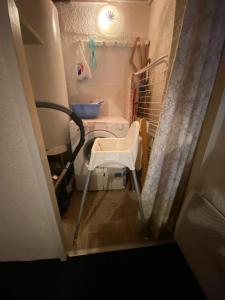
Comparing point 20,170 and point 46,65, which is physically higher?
point 46,65

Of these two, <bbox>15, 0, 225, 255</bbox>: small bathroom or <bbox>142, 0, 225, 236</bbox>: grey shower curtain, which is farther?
<bbox>15, 0, 225, 255</bbox>: small bathroom

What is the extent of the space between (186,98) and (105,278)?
1.34m

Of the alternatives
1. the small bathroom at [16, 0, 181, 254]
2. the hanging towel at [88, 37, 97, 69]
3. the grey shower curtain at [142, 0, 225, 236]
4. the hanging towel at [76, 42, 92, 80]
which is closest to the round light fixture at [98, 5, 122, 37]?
the small bathroom at [16, 0, 181, 254]

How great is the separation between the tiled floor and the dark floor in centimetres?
12

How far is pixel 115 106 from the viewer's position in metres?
2.21

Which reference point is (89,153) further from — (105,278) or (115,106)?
(105,278)

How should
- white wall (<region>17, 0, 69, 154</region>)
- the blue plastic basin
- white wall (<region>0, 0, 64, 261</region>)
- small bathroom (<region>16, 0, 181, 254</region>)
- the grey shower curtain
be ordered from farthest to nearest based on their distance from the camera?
the blue plastic basin → small bathroom (<region>16, 0, 181, 254</region>) → white wall (<region>17, 0, 69, 154</region>) → the grey shower curtain → white wall (<region>0, 0, 64, 261</region>)

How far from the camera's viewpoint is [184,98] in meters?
0.81

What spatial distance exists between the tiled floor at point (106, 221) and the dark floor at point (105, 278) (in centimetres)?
12

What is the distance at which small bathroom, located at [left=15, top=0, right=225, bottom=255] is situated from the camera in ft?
2.82

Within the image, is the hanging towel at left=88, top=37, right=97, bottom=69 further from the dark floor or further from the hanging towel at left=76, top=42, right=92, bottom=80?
the dark floor

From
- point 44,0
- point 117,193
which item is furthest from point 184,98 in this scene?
point 44,0

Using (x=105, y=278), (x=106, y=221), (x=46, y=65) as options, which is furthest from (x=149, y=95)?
(x=105, y=278)

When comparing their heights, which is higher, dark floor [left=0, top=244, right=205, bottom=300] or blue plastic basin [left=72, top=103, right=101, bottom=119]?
blue plastic basin [left=72, top=103, right=101, bottom=119]
